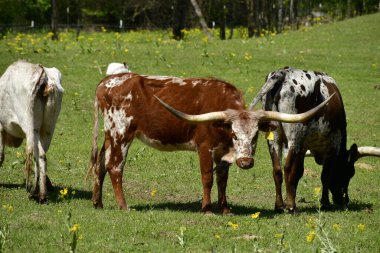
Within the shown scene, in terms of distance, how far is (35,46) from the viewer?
27609 mm

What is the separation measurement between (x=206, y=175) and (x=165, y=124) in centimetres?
99

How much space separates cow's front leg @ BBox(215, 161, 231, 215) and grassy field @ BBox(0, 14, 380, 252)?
0.84 ft

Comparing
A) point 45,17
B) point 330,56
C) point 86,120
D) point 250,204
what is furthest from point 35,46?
point 45,17

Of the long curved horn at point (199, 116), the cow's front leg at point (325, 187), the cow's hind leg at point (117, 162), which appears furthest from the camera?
the cow's front leg at point (325, 187)

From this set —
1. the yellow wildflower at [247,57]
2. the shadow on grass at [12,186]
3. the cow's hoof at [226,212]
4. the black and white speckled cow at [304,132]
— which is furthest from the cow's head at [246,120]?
the yellow wildflower at [247,57]

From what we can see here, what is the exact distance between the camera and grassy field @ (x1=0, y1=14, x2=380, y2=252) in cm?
915

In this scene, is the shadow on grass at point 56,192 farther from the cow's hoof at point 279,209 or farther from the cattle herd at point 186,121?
the cow's hoof at point 279,209

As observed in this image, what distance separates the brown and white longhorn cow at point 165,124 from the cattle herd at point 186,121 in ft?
0.05

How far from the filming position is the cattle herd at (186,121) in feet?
37.5

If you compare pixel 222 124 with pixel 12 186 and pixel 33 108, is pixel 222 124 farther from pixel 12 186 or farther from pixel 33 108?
pixel 12 186

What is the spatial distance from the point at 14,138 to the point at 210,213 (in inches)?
158

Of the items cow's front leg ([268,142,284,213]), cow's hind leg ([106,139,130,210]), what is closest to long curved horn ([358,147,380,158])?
cow's front leg ([268,142,284,213])

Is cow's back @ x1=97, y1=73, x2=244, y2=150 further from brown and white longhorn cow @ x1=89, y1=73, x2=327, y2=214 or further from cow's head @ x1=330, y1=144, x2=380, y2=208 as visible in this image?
cow's head @ x1=330, y1=144, x2=380, y2=208

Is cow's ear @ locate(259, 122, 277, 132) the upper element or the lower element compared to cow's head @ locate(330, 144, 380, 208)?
upper
